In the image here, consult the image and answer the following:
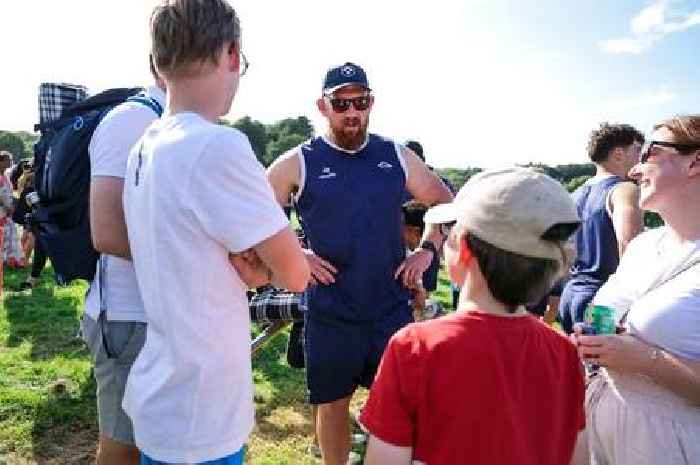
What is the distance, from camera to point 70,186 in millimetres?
2396

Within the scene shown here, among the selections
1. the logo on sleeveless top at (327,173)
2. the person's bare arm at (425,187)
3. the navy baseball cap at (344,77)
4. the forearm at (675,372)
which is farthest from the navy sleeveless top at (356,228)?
the forearm at (675,372)

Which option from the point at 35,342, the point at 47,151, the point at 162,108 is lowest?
the point at 35,342

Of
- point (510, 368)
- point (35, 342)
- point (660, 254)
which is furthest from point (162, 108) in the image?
point (35, 342)

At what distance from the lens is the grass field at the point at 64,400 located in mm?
4367

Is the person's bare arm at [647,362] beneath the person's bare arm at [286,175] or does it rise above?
beneath

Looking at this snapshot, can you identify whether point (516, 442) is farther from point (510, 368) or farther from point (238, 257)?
point (238, 257)

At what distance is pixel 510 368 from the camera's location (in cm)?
166

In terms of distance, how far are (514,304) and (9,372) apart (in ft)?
19.0

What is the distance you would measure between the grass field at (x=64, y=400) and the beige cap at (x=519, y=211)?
3.18 meters

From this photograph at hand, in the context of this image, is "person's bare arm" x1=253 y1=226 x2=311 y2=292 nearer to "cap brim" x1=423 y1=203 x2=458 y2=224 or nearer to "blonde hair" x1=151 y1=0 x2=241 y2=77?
"cap brim" x1=423 y1=203 x2=458 y2=224

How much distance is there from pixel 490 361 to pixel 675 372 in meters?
0.90

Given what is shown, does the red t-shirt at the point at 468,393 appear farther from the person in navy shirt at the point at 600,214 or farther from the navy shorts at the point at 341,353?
the person in navy shirt at the point at 600,214

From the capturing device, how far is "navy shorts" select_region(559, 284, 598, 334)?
457cm

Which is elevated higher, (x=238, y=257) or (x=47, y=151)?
(x=47, y=151)
